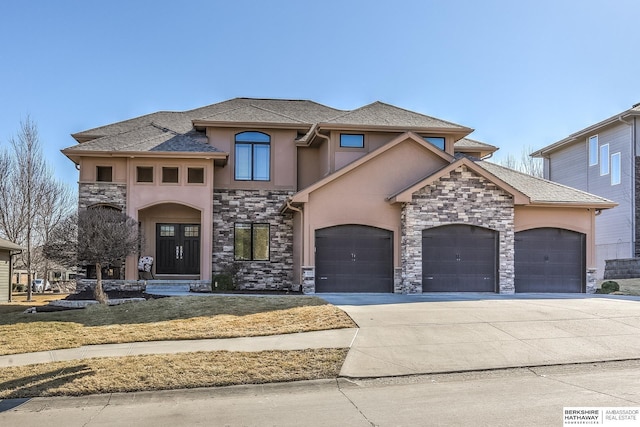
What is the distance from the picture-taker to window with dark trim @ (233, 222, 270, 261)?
22859mm

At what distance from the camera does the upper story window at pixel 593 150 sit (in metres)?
30.7

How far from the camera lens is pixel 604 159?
29.7m

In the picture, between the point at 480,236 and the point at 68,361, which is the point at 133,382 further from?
the point at 480,236

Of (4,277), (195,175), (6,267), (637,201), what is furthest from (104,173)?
(637,201)

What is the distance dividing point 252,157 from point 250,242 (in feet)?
11.8

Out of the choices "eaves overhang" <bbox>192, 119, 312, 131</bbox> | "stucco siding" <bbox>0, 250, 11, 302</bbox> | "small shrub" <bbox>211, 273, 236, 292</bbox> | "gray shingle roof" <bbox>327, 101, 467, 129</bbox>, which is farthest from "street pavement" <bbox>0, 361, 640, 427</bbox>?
"stucco siding" <bbox>0, 250, 11, 302</bbox>

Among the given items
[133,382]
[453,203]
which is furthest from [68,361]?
[453,203]

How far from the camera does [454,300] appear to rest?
16.7 m

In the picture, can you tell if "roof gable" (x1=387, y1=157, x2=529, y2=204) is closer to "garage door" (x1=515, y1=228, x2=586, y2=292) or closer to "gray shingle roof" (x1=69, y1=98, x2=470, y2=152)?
"garage door" (x1=515, y1=228, x2=586, y2=292)

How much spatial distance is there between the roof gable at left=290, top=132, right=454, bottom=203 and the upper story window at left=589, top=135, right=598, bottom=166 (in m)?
14.6

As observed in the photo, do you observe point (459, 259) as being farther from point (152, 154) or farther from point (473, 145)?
point (152, 154)

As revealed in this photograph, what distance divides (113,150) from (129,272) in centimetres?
472

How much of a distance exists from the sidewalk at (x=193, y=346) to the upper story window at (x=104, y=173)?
39.7 ft

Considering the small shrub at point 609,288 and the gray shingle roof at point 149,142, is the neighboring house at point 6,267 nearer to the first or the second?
the gray shingle roof at point 149,142
